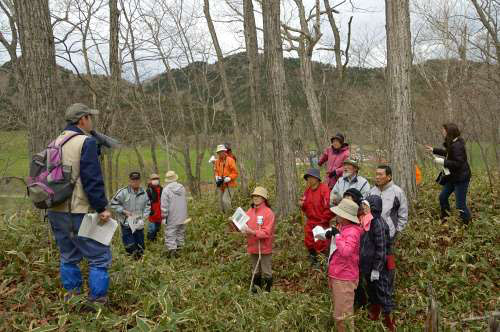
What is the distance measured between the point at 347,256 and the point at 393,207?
141cm

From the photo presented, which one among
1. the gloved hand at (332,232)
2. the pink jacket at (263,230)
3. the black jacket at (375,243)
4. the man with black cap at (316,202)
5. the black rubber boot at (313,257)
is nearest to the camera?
the gloved hand at (332,232)

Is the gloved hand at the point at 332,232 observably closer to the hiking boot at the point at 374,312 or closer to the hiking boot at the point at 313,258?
the hiking boot at the point at 374,312

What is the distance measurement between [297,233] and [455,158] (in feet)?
10.3

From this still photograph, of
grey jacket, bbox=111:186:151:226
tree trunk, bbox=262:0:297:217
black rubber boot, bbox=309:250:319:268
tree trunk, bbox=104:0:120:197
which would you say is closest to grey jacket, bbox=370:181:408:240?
black rubber boot, bbox=309:250:319:268

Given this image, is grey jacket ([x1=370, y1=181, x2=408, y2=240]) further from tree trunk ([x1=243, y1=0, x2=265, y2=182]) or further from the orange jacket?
tree trunk ([x1=243, y1=0, x2=265, y2=182])

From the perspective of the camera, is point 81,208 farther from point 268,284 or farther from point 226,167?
point 226,167

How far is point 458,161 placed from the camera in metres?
6.32

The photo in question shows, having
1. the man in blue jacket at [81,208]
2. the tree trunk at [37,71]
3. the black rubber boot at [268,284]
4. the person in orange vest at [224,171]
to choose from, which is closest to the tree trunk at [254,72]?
the person in orange vest at [224,171]

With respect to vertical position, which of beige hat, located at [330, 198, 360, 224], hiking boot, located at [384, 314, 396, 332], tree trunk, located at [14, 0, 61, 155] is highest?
tree trunk, located at [14, 0, 61, 155]

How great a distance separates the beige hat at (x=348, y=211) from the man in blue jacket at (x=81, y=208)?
8.14 ft

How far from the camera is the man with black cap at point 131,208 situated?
277 inches

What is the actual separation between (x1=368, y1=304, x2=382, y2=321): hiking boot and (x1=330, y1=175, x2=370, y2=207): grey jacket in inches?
60.5

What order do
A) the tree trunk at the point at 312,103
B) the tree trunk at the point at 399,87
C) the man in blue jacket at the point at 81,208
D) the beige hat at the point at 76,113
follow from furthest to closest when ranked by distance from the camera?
the tree trunk at the point at 312,103 → the tree trunk at the point at 399,87 → the beige hat at the point at 76,113 → the man in blue jacket at the point at 81,208

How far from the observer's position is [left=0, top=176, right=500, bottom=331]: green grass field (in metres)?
3.74
